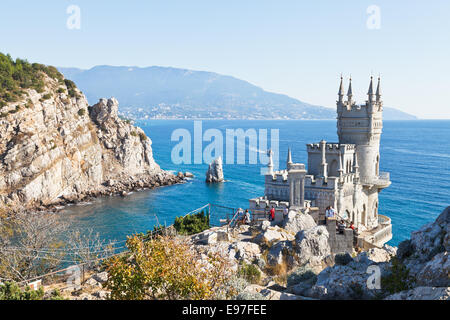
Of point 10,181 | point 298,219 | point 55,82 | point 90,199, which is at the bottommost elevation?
point 90,199

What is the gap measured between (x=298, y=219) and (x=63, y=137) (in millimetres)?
59108

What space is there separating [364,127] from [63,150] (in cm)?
5489

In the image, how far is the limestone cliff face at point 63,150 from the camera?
59.0 meters

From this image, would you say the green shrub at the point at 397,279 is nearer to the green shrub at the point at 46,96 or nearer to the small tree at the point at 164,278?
the small tree at the point at 164,278

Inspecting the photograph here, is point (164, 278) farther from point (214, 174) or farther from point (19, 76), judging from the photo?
point (19, 76)

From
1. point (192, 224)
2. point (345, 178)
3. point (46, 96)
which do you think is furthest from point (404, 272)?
point (46, 96)

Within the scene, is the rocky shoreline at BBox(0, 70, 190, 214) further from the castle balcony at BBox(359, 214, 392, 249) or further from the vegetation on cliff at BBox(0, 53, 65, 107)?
the castle balcony at BBox(359, 214, 392, 249)

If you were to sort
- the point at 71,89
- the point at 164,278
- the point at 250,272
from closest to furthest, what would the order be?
the point at 164,278, the point at 250,272, the point at 71,89

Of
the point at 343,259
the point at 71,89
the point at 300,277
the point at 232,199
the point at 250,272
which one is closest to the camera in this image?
the point at 300,277

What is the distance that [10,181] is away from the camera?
2266 inches

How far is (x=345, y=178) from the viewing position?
91.6 feet
